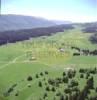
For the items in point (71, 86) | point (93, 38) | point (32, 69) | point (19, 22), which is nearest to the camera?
point (71, 86)

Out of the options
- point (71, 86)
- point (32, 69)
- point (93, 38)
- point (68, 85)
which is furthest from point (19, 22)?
point (71, 86)

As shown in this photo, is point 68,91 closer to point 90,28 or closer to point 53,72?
point 53,72

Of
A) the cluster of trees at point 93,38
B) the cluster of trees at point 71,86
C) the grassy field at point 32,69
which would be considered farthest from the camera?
the cluster of trees at point 93,38

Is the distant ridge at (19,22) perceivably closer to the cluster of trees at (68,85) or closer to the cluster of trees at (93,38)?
the cluster of trees at (93,38)

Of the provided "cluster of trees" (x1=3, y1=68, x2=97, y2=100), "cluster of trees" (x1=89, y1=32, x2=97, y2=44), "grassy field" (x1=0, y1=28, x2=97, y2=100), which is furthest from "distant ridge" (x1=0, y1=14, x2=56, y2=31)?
"cluster of trees" (x1=3, y1=68, x2=97, y2=100)

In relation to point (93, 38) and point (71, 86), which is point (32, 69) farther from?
point (93, 38)

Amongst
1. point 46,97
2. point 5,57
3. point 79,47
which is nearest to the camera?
point 46,97

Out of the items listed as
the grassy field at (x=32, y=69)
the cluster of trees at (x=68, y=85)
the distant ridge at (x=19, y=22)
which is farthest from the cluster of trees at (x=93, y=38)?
the distant ridge at (x=19, y=22)

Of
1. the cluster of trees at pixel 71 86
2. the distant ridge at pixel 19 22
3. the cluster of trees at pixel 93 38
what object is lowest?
the cluster of trees at pixel 71 86

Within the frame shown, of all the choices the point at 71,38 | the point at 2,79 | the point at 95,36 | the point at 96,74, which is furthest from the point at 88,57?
the point at 71,38

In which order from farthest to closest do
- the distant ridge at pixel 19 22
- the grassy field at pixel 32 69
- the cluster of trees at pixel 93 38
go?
the distant ridge at pixel 19 22 → the cluster of trees at pixel 93 38 → the grassy field at pixel 32 69

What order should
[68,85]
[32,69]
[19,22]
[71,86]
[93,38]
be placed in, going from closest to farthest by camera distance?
1. [71,86]
2. [68,85]
3. [32,69]
4. [93,38]
5. [19,22]
